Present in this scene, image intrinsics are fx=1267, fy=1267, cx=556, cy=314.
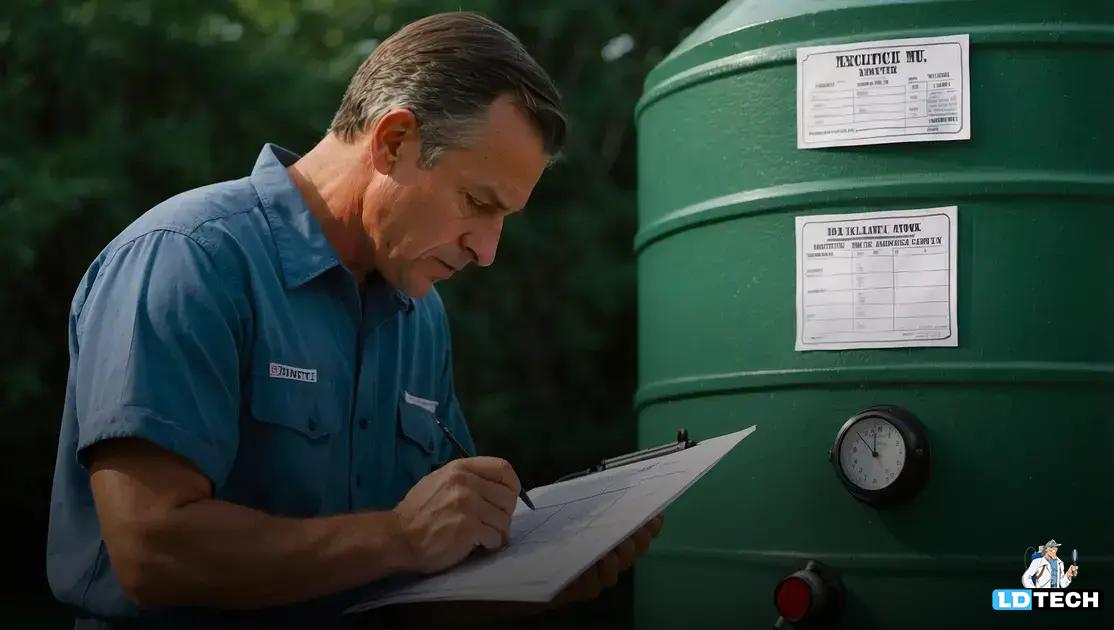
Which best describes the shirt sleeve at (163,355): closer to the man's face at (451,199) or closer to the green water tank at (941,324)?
the man's face at (451,199)

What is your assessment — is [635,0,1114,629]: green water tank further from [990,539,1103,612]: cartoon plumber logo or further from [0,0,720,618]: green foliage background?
[0,0,720,618]: green foliage background

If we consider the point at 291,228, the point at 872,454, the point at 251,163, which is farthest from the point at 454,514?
the point at 251,163

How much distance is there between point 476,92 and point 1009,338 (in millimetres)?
1284

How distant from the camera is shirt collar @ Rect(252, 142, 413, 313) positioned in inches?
69.9

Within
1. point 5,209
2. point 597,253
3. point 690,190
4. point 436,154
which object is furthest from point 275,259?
point 597,253

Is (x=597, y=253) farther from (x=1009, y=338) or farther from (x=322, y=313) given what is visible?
(x=322, y=313)

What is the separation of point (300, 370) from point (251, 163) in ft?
8.84

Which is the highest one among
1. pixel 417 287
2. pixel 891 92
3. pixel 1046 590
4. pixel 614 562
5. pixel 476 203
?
pixel 891 92

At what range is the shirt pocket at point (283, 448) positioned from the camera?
1681 mm

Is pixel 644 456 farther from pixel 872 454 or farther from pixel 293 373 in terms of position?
pixel 872 454

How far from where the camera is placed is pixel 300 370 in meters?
1.73

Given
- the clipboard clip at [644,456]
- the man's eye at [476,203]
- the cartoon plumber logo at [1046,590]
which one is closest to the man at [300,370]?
the man's eye at [476,203]

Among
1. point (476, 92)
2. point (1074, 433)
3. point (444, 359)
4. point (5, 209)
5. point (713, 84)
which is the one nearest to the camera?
→ point (476, 92)

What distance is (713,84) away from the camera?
9.21 ft
